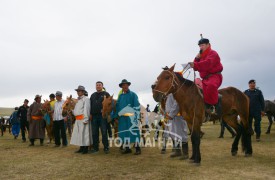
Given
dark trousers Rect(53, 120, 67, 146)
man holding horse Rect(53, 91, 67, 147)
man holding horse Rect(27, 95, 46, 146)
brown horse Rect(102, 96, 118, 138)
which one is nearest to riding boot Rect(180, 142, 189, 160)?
brown horse Rect(102, 96, 118, 138)

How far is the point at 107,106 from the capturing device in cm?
Answer: 942

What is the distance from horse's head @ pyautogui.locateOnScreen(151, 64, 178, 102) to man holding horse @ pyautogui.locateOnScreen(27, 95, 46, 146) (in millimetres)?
7901

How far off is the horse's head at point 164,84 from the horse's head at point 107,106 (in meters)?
3.05

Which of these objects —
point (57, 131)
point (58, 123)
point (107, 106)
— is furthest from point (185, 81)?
point (57, 131)

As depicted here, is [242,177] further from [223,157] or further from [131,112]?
[131,112]

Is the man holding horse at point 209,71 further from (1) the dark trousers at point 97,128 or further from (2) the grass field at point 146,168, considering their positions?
(1) the dark trousers at point 97,128

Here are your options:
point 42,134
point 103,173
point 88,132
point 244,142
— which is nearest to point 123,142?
point 88,132

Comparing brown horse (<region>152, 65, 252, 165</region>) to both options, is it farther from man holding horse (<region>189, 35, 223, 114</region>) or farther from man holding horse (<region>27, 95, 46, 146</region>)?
man holding horse (<region>27, 95, 46, 146</region>)

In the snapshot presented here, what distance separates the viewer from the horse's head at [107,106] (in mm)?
9383

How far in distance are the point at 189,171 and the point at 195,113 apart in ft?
4.60

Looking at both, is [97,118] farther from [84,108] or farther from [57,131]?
[57,131]

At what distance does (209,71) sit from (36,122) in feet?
29.9

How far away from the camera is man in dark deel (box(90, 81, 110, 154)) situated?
956cm

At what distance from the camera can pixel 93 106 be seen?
964cm
